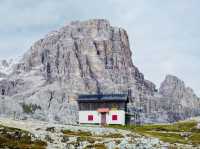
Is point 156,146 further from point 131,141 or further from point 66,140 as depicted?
point 66,140

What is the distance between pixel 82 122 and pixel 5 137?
226ft

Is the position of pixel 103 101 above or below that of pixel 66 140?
above

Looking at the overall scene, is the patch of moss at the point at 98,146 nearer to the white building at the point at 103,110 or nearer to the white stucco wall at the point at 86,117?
the white building at the point at 103,110

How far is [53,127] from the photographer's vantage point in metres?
77.9

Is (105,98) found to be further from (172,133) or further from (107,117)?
(172,133)

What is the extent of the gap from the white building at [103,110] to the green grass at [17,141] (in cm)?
6175

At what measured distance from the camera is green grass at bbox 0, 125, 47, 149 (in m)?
52.6

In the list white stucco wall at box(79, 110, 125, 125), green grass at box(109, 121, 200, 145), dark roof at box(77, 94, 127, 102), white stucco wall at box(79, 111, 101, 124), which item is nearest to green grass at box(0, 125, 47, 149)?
green grass at box(109, 121, 200, 145)

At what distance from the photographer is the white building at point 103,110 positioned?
A: 406 ft

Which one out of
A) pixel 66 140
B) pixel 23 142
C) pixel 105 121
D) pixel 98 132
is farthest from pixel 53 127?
pixel 105 121

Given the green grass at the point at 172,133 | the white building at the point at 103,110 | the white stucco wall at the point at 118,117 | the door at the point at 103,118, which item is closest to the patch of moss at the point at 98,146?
the green grass at the point at 172,133

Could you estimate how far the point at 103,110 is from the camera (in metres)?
125

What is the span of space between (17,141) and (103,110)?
69543 millimetres

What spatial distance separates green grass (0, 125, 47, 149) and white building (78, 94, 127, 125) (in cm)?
6175
